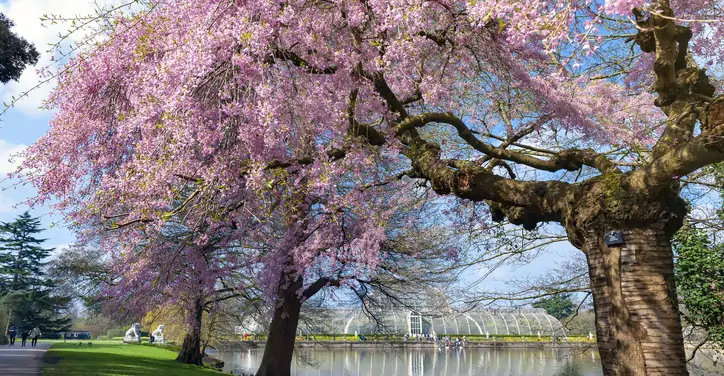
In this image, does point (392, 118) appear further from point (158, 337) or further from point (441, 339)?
point (441, 339)

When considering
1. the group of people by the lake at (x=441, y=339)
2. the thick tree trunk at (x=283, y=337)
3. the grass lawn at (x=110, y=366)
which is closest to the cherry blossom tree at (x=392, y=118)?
the thick tree trunk at (x=283, y=337)

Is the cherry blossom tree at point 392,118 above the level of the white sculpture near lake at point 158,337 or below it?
above

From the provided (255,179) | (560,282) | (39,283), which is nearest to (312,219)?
(560,282)

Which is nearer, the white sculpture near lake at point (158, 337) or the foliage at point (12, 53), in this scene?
the foliage at point (12, 53)

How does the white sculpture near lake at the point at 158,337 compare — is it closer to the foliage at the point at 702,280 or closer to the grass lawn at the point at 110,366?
the grass lawn at the point at 110,366

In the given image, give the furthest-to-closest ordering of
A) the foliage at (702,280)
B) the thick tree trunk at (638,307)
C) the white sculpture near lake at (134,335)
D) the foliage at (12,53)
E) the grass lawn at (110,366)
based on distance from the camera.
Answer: the white sculpture near lake at (134,335)
the grass lawn at (110,366)
the foliage at (12,53)
the foliage at (702,280)
the thick tree trunk at (638,307)

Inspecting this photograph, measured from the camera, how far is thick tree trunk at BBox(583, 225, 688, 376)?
533 cm

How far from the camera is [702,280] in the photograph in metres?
9.57

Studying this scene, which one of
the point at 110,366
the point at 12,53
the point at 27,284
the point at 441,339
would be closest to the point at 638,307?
the point at 12,53

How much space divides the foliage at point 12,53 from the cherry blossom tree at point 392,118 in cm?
419

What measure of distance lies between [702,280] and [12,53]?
14.3 metres

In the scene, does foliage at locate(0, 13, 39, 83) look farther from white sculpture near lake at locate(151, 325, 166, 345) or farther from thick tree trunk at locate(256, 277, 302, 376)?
white sculpture near lake at locate(151, 325, 166, 345)

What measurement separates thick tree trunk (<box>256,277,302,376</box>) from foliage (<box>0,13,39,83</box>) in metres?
8.05

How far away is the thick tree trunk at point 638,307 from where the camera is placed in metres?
5.33
